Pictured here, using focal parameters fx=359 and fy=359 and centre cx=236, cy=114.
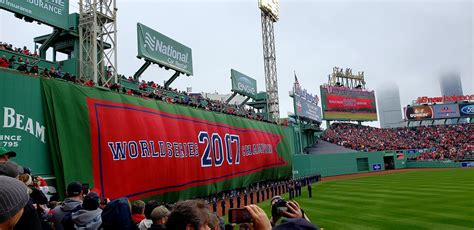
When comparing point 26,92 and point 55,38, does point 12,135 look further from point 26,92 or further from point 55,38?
point 55,38

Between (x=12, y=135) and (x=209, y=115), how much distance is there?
36.7ft

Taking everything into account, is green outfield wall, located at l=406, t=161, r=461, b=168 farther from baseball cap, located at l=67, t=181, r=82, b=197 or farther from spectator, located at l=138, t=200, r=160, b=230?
baseball cap, located at l=67, t=181, r=82, b=197

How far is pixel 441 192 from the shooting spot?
17438mm

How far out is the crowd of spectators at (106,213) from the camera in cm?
178

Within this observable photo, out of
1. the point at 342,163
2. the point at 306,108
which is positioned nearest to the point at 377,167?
the point at 342,163

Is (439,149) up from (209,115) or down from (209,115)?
down

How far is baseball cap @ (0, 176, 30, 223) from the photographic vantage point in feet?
5.70

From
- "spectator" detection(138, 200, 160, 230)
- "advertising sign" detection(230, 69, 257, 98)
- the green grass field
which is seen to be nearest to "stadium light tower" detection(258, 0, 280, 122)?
"advertising sign" detection(230, 69, 257, 98)

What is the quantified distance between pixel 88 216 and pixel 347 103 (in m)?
49.9

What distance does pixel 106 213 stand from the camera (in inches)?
132

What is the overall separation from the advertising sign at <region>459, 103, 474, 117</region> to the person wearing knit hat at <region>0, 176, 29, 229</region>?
63.6 m

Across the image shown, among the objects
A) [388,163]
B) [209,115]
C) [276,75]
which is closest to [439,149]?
[388,163]

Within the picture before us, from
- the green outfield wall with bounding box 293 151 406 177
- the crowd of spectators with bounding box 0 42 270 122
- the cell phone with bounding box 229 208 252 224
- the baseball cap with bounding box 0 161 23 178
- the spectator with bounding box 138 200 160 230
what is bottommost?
the green outfield wall with bounding box 293 151 406 177

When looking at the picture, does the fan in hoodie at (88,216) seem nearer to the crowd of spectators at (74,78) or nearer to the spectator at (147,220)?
the spectator at (147,220)
